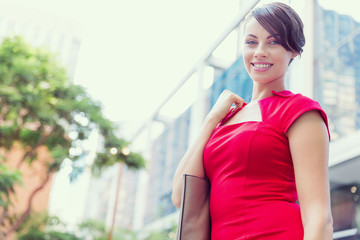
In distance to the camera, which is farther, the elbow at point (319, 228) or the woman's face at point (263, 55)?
the woman's face at point (263, 55)

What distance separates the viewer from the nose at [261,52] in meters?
0.98

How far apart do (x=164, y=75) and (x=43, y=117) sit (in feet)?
7.61

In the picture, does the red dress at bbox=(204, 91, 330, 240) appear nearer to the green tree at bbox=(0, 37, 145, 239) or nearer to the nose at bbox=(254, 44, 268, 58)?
the nose at bbox=(254, 44, 268, 58)

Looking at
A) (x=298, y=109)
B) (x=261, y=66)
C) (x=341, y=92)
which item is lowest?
(x=298, y=109)

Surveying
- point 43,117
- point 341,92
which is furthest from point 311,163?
point 43,117

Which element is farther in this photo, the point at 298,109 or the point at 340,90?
the point at 340,90

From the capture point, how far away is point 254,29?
100 cm

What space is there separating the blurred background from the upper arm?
43 centimetres

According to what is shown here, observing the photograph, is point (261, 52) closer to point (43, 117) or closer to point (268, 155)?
point (268, 155)

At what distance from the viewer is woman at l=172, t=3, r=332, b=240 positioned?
806mm

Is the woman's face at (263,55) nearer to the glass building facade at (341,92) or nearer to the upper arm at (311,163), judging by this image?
the upper arm at (311,163)

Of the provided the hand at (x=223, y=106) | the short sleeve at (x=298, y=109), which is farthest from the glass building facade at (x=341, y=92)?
the short sleeve at (x=298, y=109)

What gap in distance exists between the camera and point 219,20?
4449mm

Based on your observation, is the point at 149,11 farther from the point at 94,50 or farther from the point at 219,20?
the point at 94,50
